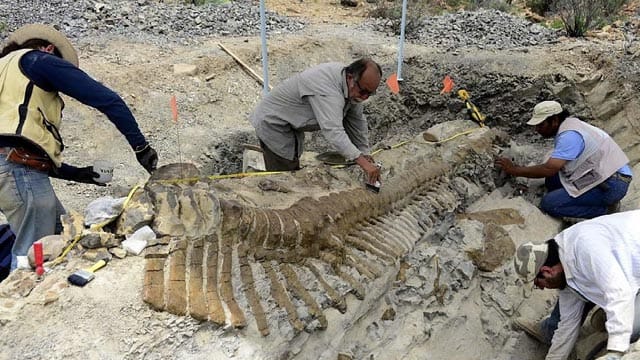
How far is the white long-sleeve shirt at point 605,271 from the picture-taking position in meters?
3.01

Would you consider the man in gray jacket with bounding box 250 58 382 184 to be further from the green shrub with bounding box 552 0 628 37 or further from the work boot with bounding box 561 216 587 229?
the green shrub with bounding box 552 0 628 37

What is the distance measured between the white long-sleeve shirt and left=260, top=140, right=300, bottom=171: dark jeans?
8.65ft

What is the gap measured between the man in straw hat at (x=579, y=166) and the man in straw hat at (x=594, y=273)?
1.67 m

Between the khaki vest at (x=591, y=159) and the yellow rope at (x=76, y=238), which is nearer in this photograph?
the yellow rope at (x=76, y=238)

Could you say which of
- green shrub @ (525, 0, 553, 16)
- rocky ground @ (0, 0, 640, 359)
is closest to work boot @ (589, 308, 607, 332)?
rocky ground @ (0, 0, 640, 359)

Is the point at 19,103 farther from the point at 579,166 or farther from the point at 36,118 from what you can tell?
the point at 579,166

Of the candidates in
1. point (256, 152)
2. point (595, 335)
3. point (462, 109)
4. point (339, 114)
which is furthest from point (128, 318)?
point (462, 109)

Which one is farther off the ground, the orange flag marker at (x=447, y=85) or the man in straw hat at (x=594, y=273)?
the man in straw hat at (x=594, y=273)

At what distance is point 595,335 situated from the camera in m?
3.64

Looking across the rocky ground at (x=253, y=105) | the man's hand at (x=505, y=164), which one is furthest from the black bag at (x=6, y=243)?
the man's hand at (x=505, y=164)

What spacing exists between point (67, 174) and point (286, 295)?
1874mm

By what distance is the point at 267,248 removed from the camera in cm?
334

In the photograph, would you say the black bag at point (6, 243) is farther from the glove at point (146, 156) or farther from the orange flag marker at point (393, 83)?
the orange flag marker at point (393, 83)

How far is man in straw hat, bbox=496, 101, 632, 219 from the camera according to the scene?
4.93 m
